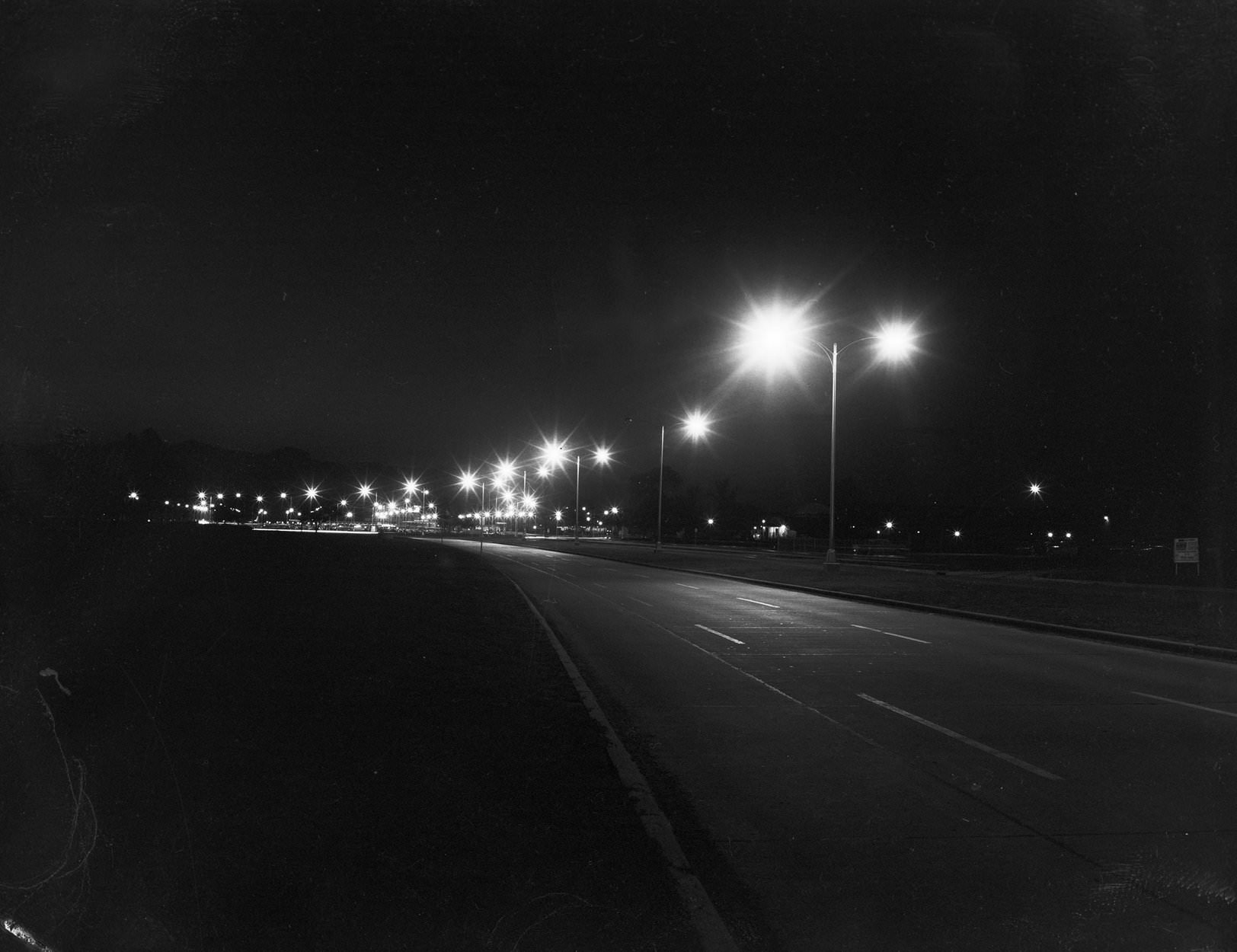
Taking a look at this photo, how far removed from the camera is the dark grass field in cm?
414

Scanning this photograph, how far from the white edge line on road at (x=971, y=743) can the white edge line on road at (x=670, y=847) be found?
3356 millimetres

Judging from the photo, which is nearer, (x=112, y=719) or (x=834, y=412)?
(x=112, y=719)

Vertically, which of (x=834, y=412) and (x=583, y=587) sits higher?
(x=834, y=412)

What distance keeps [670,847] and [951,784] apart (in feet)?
9.72

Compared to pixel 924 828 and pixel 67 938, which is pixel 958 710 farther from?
pixel 67 938

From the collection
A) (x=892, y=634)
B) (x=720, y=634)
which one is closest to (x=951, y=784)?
(x=720, y=634)

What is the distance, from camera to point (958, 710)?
9969 millimetres

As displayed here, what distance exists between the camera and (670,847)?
530 centimetres

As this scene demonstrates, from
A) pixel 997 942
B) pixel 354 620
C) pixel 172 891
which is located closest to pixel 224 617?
pixel 354 620

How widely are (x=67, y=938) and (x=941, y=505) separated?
141010mm

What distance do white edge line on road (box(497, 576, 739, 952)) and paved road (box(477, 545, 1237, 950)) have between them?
6.7 inches

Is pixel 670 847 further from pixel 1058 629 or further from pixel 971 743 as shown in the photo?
pixel 1058 629

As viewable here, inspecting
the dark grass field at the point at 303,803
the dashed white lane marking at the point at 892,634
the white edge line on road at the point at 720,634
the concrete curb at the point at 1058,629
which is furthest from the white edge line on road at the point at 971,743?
the concrete curb at the point at 1058,629

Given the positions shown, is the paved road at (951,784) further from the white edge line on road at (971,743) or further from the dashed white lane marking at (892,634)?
the dashed white lane marking at (892,634)
